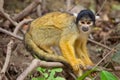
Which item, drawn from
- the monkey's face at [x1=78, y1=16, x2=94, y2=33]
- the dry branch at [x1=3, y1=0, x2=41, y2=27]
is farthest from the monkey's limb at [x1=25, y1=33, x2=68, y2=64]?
the dry branch at [x1=3, y1=0, x2=41, y2=27]

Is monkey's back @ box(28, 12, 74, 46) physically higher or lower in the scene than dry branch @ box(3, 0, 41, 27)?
lower

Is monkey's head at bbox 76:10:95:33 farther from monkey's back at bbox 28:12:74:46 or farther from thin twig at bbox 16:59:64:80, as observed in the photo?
thin twig at bbox 16:59:64:80

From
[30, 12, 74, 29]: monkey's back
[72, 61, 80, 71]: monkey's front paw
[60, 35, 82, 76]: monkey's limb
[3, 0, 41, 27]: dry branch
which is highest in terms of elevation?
[3, 0, 41, 27]: dry branch

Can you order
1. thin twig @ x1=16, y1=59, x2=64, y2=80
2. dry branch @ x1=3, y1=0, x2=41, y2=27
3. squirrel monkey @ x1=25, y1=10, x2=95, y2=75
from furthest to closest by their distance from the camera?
1. dry branch @ x1=3, y1=0, x2=41, y2=27
2. squirrel monkey @ x1=25, y1=10, x2=95, y2=75
3. thin twig @ x1=16, y1=59, x2=64, y2=80

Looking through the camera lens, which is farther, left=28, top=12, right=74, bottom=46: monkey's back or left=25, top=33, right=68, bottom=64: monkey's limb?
left=28, top=12, right=74, bottom=46: monkey's back

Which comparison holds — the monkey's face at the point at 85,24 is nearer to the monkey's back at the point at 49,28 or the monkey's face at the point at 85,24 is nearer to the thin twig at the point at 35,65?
the monkey's back at the point at 49,28

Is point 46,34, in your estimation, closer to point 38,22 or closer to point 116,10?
point 38,22

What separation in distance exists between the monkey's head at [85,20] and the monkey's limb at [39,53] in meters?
0.58

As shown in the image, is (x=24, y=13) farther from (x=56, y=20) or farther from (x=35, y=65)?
(x=35, y=65)

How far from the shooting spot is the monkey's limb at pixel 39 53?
3918 mm

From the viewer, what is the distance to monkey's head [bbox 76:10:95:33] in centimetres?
436

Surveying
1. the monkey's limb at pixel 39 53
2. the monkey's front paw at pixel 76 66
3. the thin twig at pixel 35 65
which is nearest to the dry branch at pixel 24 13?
the monkey's limb at pixel 39 53

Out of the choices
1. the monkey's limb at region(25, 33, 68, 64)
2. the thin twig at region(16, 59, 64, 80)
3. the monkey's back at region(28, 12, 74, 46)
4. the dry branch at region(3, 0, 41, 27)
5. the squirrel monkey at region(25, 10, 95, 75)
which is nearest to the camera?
the thin twig at region(16, 59, 64, 80)

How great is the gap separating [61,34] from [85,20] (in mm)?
353
